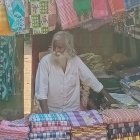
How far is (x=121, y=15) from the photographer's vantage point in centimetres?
557

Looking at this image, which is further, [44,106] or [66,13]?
[66,13]

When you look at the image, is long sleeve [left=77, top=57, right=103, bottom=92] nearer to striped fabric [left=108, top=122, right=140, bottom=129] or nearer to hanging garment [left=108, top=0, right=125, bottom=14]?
hanging garment [left=108, top=0, right=125, bottom=14]

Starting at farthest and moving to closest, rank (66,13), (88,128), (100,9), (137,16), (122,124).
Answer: (137,16) → (100,9) → (66,13) → (122,124) → (88,128)

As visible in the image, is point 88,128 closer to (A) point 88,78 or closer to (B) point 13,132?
(B) point 13,132

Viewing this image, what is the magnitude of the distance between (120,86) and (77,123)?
6.50ft

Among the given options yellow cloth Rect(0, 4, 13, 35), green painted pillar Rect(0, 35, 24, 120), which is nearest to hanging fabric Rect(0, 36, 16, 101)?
green painted pillar Rect(0, 35, 24, 120)

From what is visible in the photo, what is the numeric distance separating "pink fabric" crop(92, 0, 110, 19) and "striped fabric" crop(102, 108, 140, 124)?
4.25 feet

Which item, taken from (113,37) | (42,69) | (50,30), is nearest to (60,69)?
(42,69)

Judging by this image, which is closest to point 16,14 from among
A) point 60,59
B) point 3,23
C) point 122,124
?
point 3,23

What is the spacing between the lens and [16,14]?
4.81 m

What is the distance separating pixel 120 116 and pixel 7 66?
1930mm

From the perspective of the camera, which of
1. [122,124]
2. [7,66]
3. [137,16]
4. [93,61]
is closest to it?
[122,124]

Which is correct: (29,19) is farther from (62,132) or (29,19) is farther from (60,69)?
(62,132)

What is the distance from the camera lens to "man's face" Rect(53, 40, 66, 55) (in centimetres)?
470
